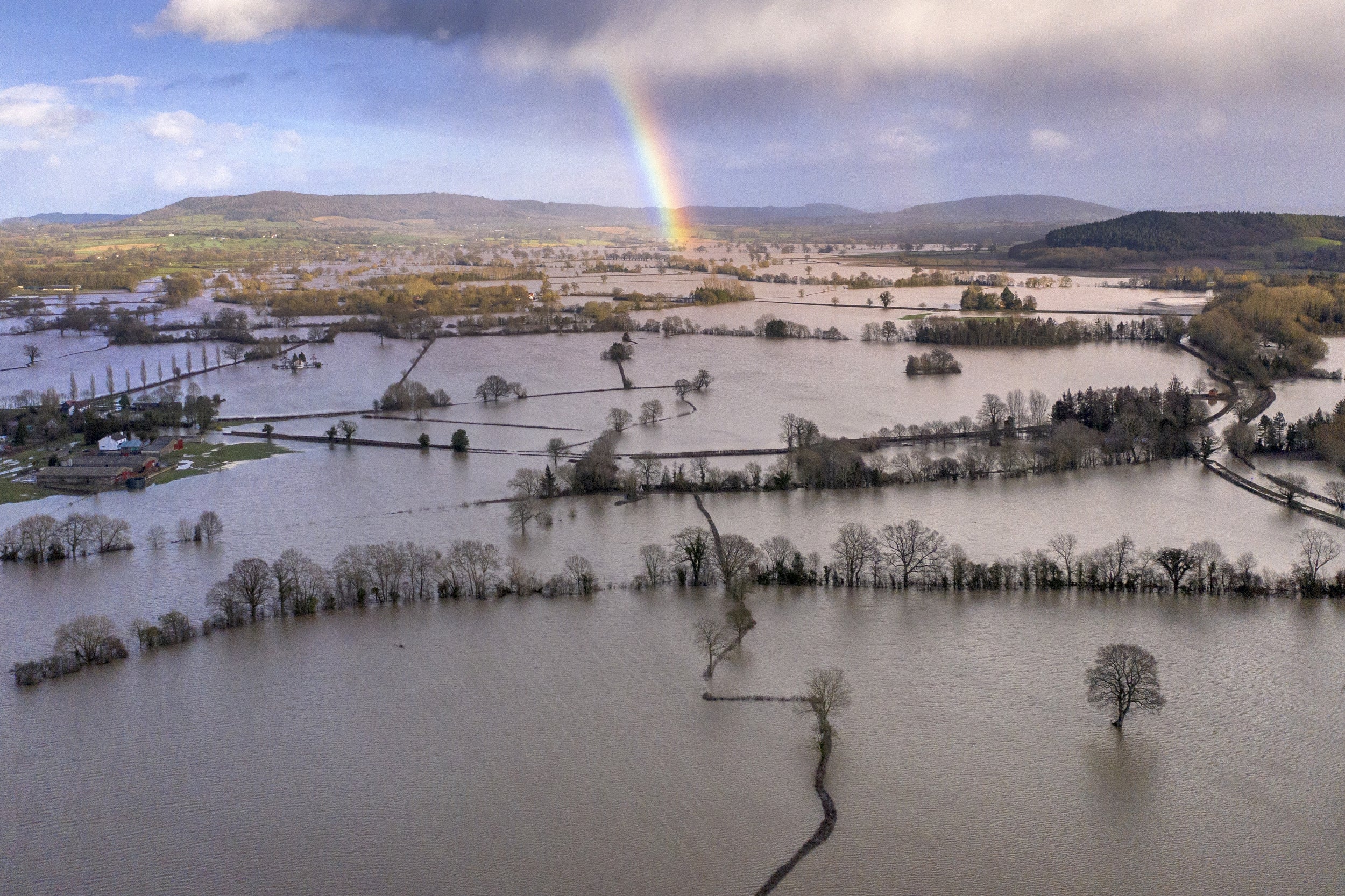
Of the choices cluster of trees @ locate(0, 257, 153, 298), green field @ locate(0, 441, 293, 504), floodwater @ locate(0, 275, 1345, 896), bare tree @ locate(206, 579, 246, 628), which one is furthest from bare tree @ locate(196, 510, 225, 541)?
cluster of trees @ locate(0, 257, 153, 298)

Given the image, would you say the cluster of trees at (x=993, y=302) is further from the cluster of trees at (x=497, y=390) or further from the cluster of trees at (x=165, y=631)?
the cluster of trees at (x=165, y=631)

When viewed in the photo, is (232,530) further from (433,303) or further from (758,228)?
(758,228)

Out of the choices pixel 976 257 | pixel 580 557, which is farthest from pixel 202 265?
pixel 580 557

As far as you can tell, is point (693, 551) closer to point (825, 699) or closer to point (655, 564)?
point (655, 564)

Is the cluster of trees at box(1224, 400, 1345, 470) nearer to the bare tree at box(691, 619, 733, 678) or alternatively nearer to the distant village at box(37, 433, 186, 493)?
the bare tree at box(691, 619, 733, 678)

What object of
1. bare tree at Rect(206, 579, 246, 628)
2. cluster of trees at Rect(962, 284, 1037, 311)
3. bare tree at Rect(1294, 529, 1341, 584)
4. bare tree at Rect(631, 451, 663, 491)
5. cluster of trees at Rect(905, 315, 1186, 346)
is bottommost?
bare tree at Rect(206, 579, 246, 628)
